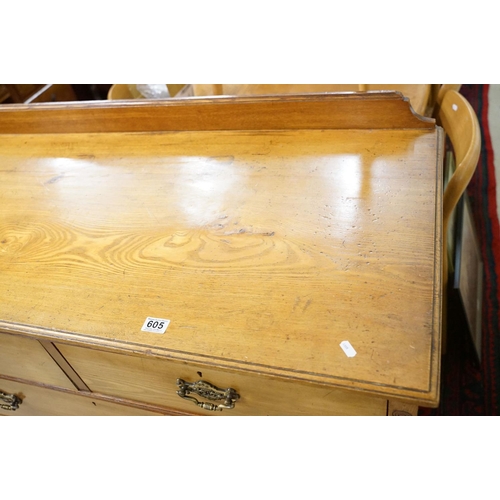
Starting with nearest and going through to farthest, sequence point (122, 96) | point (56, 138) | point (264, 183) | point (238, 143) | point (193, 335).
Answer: point (193, 335)
point (264, 183)
point (238, 143)
point (56, 138)
point (122, 96)

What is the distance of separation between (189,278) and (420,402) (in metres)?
0.41

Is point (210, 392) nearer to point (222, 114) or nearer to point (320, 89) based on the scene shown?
point (222, 114)

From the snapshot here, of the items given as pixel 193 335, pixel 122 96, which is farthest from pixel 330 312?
→ pixel 122 96

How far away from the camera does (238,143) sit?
1067 millimetres

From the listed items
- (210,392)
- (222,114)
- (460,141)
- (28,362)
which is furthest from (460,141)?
(28,362)

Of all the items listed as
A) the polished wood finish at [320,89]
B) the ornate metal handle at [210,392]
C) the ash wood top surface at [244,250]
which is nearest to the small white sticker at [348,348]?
the ash wood top surface at [244,250]

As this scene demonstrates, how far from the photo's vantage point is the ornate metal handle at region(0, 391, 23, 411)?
1.09 metres

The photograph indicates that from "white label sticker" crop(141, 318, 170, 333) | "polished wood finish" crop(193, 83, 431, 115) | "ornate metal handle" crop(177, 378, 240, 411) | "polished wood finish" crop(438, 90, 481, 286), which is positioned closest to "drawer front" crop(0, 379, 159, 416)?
"ornate metal handle" crop(177, 378, 240, 411)

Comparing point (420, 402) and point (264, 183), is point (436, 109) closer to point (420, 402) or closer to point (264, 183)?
point (264, 183)

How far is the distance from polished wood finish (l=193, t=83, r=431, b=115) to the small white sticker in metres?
0.93

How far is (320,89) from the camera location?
1602 mm

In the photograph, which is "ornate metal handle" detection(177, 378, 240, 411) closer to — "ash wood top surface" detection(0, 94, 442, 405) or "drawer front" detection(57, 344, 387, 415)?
"drawer front" detection(57, 344, 387, 415)

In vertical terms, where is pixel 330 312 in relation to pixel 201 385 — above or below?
above

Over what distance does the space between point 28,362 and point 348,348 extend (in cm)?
65
